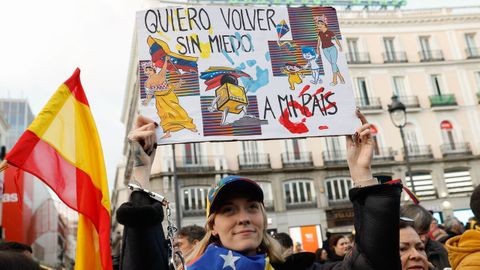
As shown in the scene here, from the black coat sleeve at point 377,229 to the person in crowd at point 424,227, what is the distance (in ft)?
5.62

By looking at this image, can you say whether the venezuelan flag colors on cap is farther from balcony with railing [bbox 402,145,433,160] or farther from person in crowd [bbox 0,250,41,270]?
balcony with railing [bbox 402,145,433,160]

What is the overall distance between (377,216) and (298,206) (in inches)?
1058

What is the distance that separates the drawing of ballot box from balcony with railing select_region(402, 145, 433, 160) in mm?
29373

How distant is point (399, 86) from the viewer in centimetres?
3228

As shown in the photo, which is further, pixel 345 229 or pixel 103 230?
pixel 345 229

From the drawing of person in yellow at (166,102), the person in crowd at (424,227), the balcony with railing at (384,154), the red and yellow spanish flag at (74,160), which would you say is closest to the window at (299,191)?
the balcony with railing at (384,154)

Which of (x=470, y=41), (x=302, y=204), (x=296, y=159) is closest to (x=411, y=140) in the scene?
(x=296, y=159)

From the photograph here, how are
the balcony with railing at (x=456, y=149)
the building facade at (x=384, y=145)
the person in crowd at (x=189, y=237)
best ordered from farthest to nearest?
the balcony with railing at (x=456, y=149), the building facade at (x=384, y=145), the person in crowd at (x=189, y=237)

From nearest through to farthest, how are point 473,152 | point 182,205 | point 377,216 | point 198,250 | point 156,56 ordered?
point 377,216 < point 198,250 < point 156,56 < point 182,205 < point 473,152

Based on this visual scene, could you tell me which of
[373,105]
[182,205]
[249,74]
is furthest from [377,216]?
[373,105]

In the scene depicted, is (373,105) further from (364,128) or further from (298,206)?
(364,128)

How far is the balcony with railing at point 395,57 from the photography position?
32.5 m

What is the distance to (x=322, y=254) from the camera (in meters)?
7.71

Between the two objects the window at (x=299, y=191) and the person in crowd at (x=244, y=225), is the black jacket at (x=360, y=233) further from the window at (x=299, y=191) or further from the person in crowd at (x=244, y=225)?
the window at (x=299, y=191)
